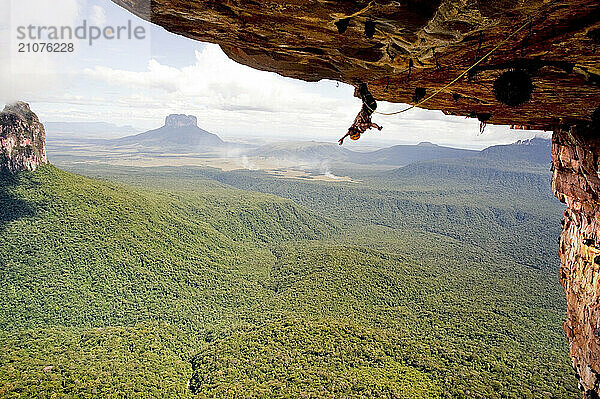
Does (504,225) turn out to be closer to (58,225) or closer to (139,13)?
(58,225)

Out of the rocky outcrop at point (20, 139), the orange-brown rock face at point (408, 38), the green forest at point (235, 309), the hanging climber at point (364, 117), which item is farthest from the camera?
the rocky outcrop at point (20, 139)

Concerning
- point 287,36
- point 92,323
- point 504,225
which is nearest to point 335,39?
point 287,36

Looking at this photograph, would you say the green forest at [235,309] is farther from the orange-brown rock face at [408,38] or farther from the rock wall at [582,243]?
the orange-brown rock face at [408,38]

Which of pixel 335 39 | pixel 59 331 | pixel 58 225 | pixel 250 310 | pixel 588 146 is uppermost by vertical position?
pixel 335 39

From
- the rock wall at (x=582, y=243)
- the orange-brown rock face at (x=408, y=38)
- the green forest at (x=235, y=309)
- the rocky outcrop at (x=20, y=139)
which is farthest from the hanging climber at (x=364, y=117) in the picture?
the rocky outcrop at (x=20, y=139)

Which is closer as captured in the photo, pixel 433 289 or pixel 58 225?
pixel 58 225

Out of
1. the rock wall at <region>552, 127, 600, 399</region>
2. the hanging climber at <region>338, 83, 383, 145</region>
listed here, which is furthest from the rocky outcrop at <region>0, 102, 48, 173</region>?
the rock wall at <region>552, 127, 600, 399</region>

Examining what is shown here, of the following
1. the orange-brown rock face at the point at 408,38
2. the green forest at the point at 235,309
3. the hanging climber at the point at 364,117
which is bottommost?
the green forest at the point at 235,309
